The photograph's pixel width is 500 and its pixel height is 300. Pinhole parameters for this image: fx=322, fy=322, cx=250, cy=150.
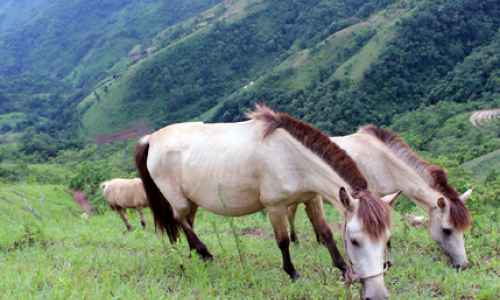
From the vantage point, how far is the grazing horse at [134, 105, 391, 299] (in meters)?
2.88

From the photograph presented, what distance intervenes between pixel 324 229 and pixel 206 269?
1.55m

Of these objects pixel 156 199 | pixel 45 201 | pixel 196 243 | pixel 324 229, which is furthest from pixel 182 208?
pixel 45 201

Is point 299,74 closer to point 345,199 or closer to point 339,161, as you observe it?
point 339,161

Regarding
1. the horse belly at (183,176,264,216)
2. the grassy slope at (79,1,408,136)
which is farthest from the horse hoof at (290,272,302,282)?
the grassy slope at (79,1,408,136)

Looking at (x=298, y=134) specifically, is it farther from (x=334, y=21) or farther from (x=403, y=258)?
(x=334, y=21)

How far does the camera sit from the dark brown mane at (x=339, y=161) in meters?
2.83

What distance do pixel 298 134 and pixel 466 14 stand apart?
3213 inches

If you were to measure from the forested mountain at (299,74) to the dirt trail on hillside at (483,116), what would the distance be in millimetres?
1058

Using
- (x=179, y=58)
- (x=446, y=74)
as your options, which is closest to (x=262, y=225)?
(x=446, y=74)

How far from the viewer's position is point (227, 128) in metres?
4.27

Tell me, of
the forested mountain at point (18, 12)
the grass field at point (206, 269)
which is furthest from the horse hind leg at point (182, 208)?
the forested mountain at point (18, 12)

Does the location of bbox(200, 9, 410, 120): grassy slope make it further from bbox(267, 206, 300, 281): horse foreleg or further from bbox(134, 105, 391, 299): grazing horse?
bbox(267, 206, 300, 281): horse foreleg

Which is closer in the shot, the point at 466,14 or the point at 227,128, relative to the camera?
the point at 227,128

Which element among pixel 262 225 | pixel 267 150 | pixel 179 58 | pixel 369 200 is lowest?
pixel 179 58
